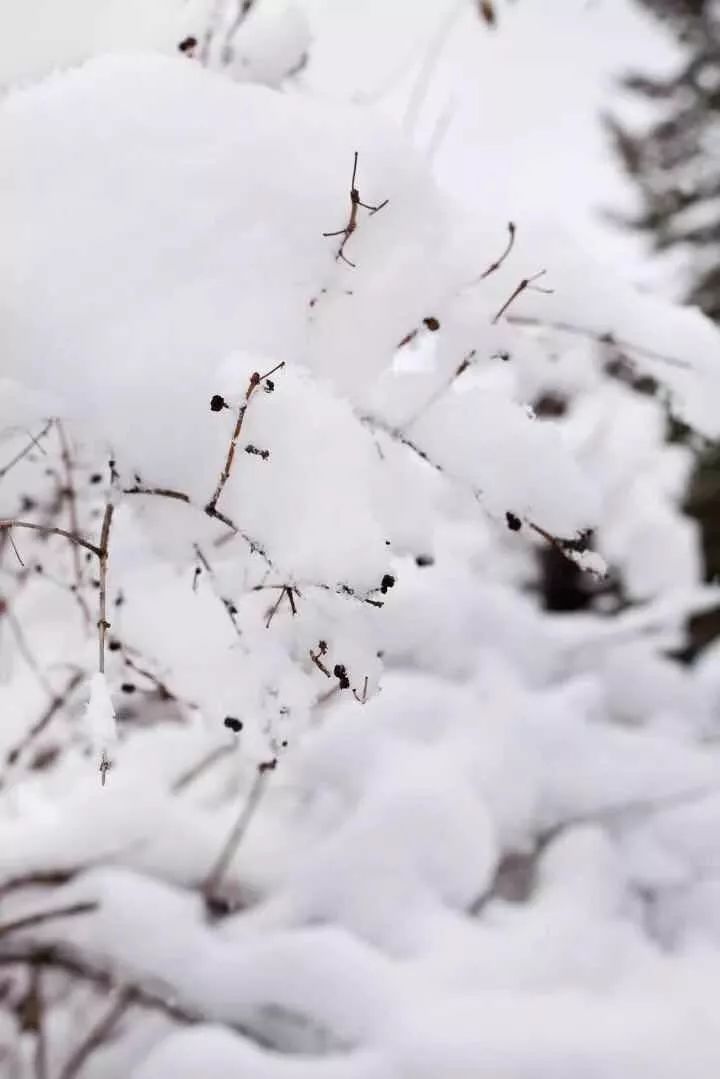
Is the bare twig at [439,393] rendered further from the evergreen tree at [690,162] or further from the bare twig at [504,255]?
the evergreen tree at [690,162]

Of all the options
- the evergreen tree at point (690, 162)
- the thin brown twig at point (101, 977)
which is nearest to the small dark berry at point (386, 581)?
the thin brown twig at point (101, 977)

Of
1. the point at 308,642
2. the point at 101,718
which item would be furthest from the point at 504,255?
the point at 101,718

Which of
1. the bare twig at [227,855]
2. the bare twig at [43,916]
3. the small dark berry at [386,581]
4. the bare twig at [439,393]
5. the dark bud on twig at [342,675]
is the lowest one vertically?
the bare twig at [43,916]

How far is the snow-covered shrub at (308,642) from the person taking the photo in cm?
91

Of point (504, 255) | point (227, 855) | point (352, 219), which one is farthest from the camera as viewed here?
point (227, 855)

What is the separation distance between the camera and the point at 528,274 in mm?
1199

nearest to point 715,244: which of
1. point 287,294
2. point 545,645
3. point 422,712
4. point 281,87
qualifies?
point 545,645

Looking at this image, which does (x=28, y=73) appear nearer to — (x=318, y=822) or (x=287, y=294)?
(x=287, y=294)

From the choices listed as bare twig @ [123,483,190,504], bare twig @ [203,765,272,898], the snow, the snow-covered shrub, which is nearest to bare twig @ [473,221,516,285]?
the snow-covered shrub

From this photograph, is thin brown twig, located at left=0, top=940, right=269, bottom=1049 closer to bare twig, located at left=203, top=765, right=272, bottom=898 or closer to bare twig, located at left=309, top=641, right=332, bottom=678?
bare twig, located at left=203, top=765, right=272, bottom=898

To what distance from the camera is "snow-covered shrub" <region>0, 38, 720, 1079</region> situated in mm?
907

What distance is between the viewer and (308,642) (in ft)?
3.24

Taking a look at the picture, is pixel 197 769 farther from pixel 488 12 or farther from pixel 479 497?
pixel 488 12

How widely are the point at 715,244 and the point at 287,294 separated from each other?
6.20 m
